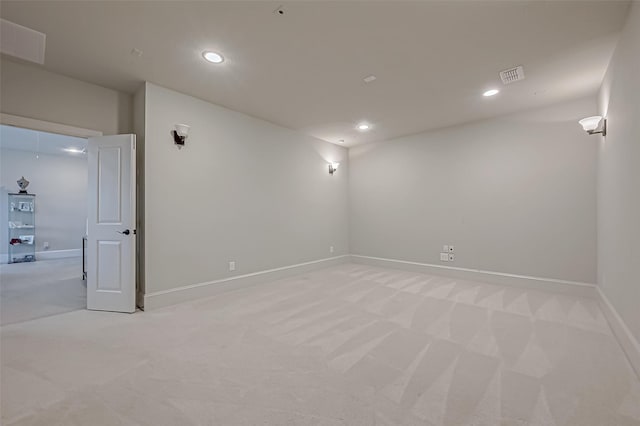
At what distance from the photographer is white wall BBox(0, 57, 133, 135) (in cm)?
281

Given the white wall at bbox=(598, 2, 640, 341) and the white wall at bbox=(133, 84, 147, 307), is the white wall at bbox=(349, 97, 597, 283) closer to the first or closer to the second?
the white wall at bbox=(598, 2, 640, 341)

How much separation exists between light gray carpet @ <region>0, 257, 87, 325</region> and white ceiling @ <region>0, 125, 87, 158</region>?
2.86m

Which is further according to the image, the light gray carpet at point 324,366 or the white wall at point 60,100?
the white wall at point 60,100

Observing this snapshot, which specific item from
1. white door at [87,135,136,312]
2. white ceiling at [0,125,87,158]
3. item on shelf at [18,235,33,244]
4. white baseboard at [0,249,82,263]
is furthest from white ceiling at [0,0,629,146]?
white baseboard at [0,249,82,263]

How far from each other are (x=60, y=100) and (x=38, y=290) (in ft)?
10.1

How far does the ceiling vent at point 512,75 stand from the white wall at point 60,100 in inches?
189

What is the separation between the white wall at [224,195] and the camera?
3.39 metres

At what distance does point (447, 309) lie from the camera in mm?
3205

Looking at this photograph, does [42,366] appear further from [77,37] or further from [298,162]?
[298,162]

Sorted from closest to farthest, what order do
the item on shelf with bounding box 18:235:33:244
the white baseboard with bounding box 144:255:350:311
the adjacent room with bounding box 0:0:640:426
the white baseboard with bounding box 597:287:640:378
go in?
the adjacent room with bounding box 0:0:640:426 < the white baseboard with bounding box 597:287:640:378 < the white baseboard with bounding box 144:255:350:311 < the item on shelf with bounding box 18:235:33:244

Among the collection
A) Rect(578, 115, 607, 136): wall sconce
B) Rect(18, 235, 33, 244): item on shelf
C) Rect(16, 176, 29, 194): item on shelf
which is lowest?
Rect(18, 235, 33, 244): item on shelf

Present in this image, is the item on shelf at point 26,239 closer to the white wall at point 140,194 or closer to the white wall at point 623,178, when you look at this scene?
the white wall at point 140,194

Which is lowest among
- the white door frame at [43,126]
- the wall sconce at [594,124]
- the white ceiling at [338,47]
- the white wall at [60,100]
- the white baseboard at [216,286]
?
the white baseboard at [216,286]

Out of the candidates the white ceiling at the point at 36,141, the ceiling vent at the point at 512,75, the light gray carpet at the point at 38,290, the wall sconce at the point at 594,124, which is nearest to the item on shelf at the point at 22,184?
the white ceiling at the point at 36,141
